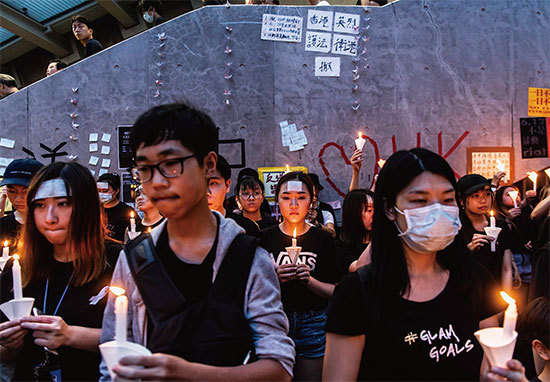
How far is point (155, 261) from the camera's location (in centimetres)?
161

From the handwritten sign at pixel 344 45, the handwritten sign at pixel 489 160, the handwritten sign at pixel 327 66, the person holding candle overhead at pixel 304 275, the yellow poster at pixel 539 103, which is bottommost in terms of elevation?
the person holding candle overhead at pixel 304 275

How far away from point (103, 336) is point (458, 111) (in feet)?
24.4

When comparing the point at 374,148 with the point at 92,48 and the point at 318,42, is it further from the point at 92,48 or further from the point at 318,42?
the point at 92,48

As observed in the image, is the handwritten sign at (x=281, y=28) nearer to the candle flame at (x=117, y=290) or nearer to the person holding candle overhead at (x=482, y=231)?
the person holding candle overhead at (x=482, y=231)

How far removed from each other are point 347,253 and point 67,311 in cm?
256

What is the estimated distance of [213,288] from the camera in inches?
62.2

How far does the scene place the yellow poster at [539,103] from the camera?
7.61 meters

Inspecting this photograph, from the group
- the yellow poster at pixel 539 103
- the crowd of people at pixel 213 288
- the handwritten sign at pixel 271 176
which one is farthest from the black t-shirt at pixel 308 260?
the yellow poster at pixel 539 103

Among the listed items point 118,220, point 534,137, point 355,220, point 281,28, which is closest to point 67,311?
point 355,220

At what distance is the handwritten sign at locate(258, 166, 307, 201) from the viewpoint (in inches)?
285

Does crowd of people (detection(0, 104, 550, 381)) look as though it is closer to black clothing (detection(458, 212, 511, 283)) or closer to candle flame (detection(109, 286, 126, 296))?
candle flame (detection(109, 286, 126, 296))

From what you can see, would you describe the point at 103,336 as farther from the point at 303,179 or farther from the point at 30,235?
the point at 303,179

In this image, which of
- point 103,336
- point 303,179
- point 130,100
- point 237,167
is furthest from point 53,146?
point 103,336

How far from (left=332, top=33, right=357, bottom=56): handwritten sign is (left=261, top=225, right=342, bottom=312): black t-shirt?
15.8 feet
